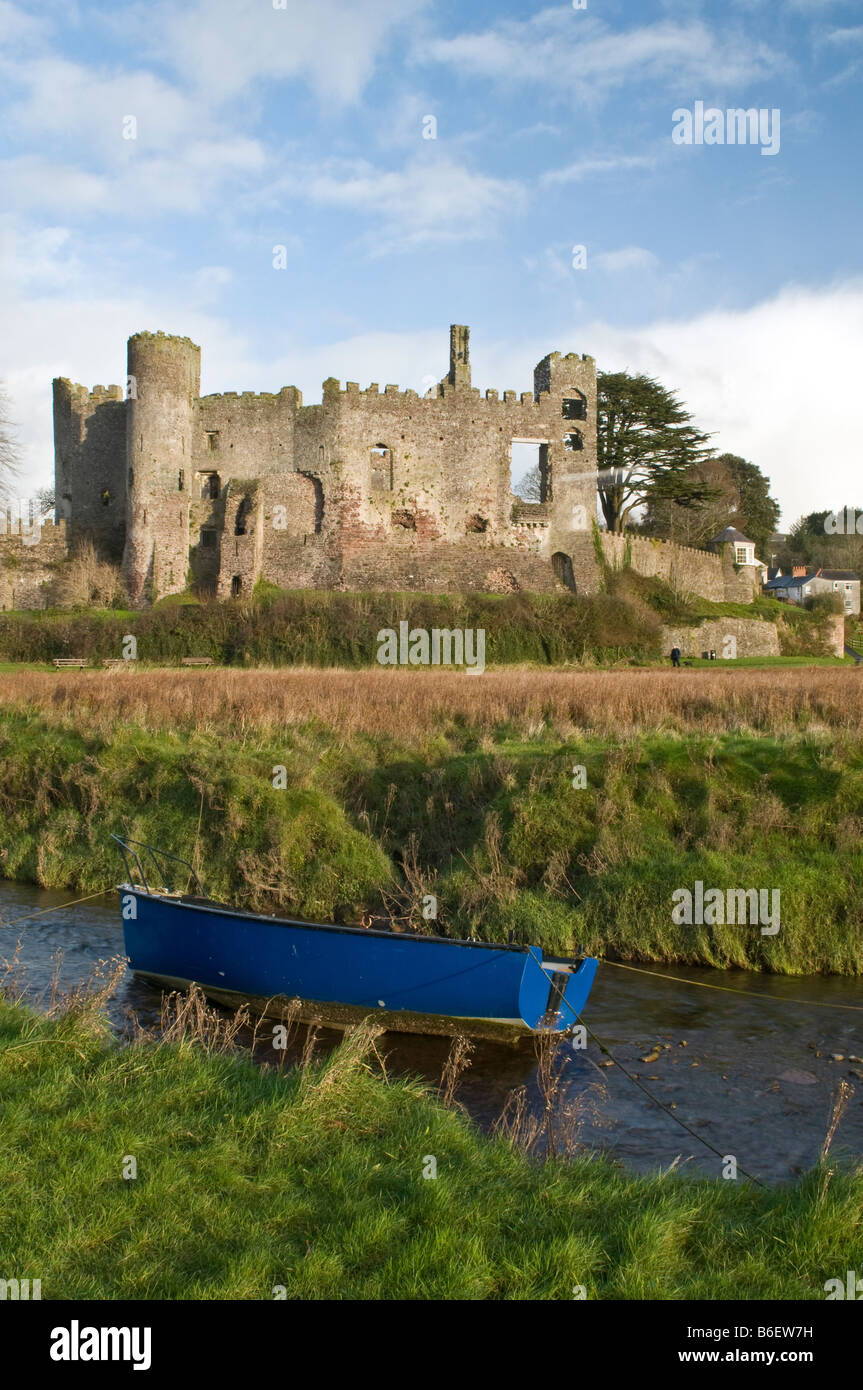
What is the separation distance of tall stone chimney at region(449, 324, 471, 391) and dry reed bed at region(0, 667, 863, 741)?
27.5m

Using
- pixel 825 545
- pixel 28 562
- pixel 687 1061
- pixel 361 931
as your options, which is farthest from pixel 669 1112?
pixel 825 545

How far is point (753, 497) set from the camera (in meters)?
79.1

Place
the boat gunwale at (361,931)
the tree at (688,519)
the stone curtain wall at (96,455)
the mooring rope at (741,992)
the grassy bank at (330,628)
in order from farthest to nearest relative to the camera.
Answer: the tree at (688,519)
the stone curtain wall at (96,455)
the grassy bank at (330,628)
the mooring rope at (741,992)
the boat gunwale at (361,931)

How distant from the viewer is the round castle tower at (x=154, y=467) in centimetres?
4562

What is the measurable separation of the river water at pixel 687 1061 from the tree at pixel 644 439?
4638 centimetres

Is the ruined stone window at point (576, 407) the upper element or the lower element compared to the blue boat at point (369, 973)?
upper

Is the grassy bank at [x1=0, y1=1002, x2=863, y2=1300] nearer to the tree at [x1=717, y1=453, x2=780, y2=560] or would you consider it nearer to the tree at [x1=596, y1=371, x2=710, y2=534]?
the tree at [x1=596, y1=371, x2=710, y2=534]

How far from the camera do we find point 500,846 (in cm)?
1483

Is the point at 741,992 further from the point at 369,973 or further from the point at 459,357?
the point at 459,357

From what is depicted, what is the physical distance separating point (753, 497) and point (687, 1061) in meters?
75.1

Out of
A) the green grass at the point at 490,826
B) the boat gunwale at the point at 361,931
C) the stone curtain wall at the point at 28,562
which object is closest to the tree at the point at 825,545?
the stone curtain wall at the point at 28,562

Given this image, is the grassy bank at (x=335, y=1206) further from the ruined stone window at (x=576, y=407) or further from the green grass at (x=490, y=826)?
the ruined stone window at (x=576, y=407)
